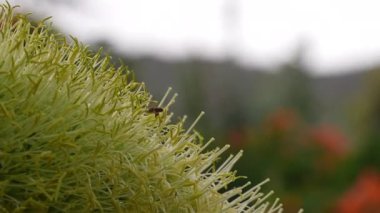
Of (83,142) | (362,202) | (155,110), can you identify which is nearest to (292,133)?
(362,202)

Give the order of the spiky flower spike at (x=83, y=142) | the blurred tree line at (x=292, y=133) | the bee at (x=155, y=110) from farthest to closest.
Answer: the blurred tree line at (x=292, y=133) → the bee at (x=155, y=110) → the spiky flower spike at (x=83, y=142)

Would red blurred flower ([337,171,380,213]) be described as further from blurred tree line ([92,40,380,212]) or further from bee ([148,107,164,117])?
bee ([148,107,164,117])

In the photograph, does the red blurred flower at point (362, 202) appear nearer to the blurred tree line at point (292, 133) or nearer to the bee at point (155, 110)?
the blurred tree line at point (292, 133)

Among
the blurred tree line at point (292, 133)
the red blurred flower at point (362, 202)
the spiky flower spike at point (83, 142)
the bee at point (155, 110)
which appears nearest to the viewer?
the spiky flower spike at point (83, 142)

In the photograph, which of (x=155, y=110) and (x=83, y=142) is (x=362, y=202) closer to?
(x=155, y=110)

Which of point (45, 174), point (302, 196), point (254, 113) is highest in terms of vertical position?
point (254, 113)

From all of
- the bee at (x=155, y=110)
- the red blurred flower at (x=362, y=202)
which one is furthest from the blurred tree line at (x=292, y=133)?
the bee at (x=155, y=110)

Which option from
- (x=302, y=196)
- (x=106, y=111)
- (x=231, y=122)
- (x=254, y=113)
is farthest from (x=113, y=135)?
(x=254, y=113)

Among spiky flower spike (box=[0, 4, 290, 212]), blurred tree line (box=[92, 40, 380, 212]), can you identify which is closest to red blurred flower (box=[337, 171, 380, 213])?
blurred tree line (box=[92, 40, 380, 212])

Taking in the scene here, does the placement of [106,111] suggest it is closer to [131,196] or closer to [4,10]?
[131,196]
